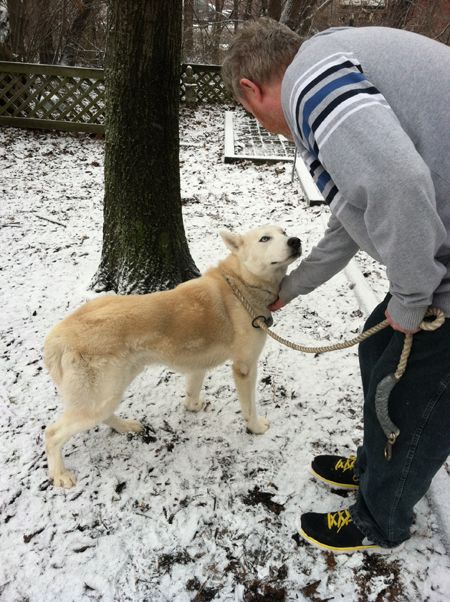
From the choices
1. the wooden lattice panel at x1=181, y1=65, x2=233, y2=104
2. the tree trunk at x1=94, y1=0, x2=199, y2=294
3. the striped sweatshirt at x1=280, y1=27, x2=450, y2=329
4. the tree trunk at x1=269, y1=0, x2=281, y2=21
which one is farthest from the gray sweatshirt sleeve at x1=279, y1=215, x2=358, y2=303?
the tree trunk at x1=269, y1=0, x2=281, y2=21

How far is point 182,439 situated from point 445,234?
2046 millimetres

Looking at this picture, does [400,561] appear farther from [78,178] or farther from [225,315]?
[78,178]

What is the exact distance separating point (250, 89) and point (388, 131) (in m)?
0.65

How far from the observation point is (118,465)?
2457 millimetres

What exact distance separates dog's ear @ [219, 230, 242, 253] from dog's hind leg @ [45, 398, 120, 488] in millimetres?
1207

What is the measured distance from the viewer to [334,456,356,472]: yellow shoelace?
92.3 inches

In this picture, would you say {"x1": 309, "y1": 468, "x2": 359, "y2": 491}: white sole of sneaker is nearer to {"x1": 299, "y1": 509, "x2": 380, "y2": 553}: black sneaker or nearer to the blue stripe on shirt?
{"x1": 299, "y1": 509, "x2": 380, "y2": 553}: black sneaker

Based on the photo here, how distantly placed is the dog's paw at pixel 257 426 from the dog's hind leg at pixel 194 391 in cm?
40

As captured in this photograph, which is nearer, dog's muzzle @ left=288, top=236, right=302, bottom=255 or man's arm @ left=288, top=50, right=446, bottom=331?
man's arm @ left=288, top=50, right=446, bottom=331

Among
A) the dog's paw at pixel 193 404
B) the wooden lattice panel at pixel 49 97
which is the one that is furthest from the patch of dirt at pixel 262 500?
the wooden lattice panel at pixel 49 97

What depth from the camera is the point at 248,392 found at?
8.54 ft

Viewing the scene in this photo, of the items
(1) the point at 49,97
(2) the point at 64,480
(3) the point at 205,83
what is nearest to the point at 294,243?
(2) the point at 64,480

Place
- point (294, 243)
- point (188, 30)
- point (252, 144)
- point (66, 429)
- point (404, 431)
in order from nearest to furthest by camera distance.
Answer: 1. point (404, 431)
2. point (66, 429)
3. point (294, 243)
4. point (252, 144)
5. point (188, 30)

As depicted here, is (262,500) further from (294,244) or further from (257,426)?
(294,244)
